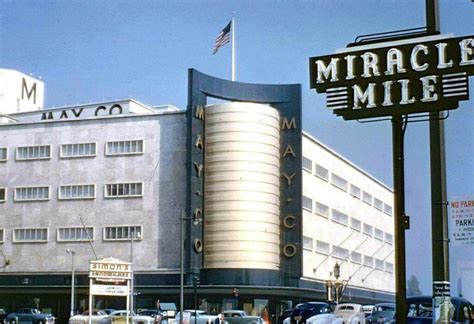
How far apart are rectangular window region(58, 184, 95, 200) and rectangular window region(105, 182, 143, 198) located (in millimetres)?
1941

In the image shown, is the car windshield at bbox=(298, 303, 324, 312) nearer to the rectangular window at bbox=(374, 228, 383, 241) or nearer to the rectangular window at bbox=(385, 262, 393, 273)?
the rectangular window at bbox=(374, 228, 383, 241)

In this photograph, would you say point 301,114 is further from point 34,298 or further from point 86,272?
point 34,298

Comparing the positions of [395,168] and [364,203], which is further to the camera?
→ [364,203]

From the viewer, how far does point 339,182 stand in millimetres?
96750

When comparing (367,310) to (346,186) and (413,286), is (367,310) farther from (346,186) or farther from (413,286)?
(346,186)

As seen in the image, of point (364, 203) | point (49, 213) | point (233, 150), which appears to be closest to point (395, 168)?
point (233, 150)

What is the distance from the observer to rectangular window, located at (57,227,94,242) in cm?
8394

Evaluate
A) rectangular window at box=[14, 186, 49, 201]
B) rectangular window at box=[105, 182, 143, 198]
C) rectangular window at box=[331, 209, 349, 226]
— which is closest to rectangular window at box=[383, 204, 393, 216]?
rectangular window at box=[331, 209, 349, 226]

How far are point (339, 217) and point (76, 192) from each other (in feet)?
99.6

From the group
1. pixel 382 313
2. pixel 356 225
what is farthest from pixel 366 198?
pixel 382 313

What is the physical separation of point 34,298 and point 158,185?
695 inches

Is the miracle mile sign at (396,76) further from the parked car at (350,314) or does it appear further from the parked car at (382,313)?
the parked car at (350,314)

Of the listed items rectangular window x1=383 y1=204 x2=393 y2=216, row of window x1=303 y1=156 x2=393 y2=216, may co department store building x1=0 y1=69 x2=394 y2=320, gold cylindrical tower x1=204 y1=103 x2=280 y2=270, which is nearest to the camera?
gold cylindrical tower x1=204 y1=103 x2=280 y2=270

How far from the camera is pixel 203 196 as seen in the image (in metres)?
83.6
